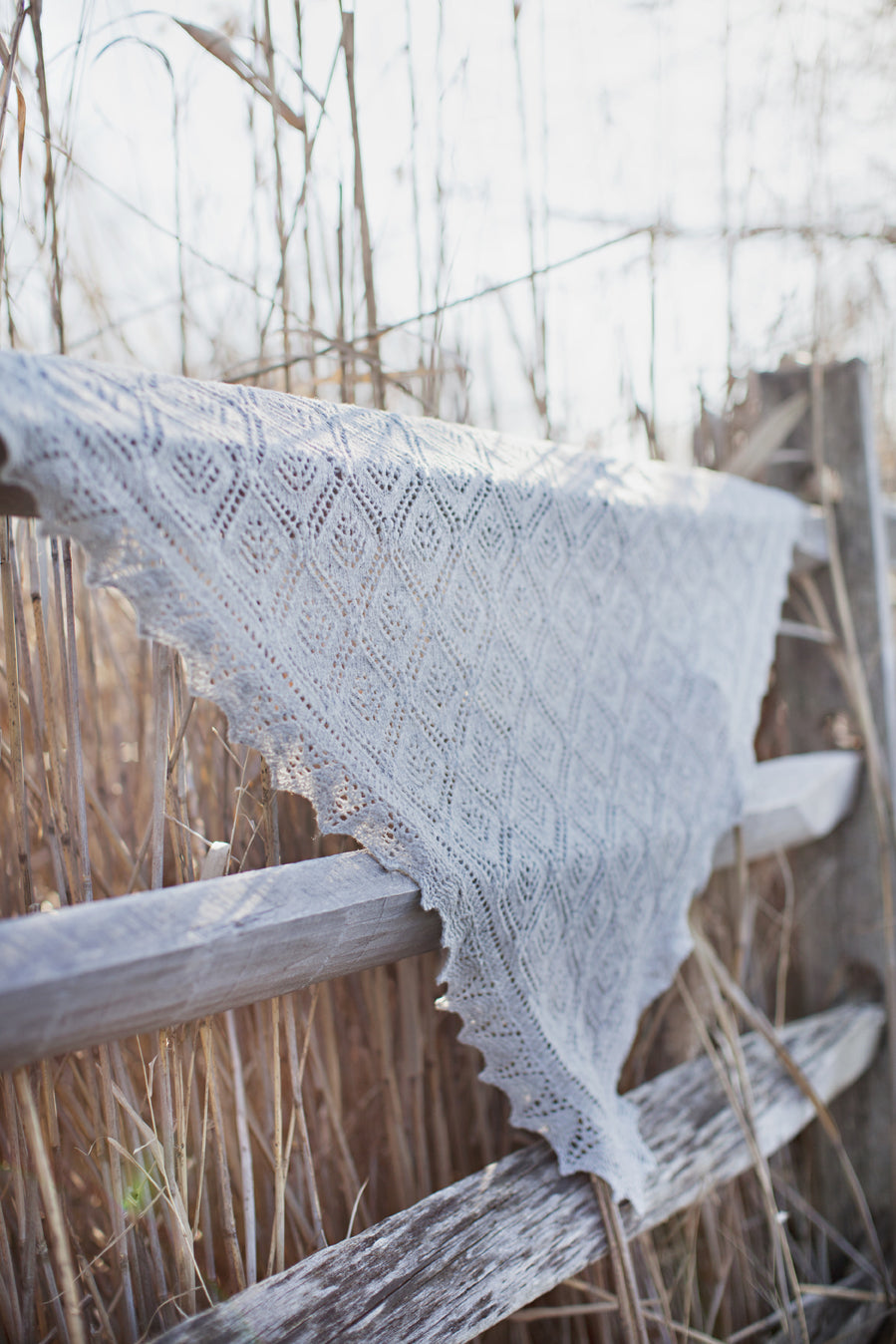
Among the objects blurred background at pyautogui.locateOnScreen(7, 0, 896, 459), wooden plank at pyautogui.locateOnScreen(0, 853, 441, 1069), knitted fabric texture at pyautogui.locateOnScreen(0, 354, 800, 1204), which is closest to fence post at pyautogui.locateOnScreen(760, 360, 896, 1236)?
blurred background at pyautogui.locateOnScreen(7, 0, 896, 459)

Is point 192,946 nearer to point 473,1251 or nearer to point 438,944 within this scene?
point 438,944

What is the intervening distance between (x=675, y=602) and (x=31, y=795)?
0.70 meters

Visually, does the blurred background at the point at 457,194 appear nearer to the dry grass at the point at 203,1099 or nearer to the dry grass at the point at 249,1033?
the dry grass at the point at 249,1033

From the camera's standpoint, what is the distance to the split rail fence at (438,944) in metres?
0.53

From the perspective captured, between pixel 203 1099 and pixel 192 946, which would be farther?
pixel 203 1099

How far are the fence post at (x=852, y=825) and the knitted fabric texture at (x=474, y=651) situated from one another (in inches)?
17.3

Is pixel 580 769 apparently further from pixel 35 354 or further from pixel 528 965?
pixel 35 354

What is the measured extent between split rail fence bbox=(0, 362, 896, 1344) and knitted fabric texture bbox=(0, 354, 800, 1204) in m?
0.06

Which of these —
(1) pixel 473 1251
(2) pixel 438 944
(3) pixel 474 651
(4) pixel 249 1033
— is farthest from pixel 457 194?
(1) pixel 473 1251

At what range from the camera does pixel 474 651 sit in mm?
726

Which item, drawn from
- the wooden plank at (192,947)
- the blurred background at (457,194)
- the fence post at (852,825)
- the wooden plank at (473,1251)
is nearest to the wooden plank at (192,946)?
the wooden plank at (192,947)

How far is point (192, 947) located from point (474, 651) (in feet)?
1.06

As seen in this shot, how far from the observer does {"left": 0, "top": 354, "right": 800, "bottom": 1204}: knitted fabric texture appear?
531 mm

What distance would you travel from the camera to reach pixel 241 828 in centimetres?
82
